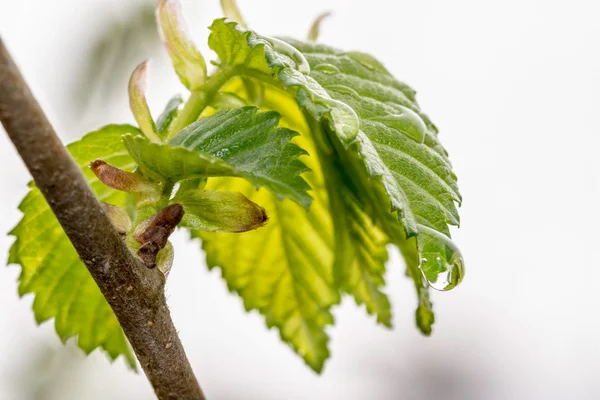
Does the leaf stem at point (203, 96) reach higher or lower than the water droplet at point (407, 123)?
higher

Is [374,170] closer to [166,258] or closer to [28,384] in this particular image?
[166,258]

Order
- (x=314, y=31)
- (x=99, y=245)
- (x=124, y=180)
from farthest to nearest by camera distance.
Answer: (x=314, y=31) < (x=124, y=180) < (x=99, y=245)

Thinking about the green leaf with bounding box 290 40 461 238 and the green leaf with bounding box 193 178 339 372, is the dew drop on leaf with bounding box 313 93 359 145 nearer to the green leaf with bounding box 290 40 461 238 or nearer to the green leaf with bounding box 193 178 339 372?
the green leaf with bounding box 290 40 461 238

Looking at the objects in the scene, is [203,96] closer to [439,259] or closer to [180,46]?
[180,46]

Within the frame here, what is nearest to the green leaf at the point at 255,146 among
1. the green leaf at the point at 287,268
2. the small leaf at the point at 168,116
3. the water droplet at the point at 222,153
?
the water droplet at the point at 222,153

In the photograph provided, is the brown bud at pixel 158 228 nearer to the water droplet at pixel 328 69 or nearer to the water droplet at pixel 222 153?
the water droplet at pixel 222 153

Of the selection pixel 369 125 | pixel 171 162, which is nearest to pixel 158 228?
pixel 171 162
